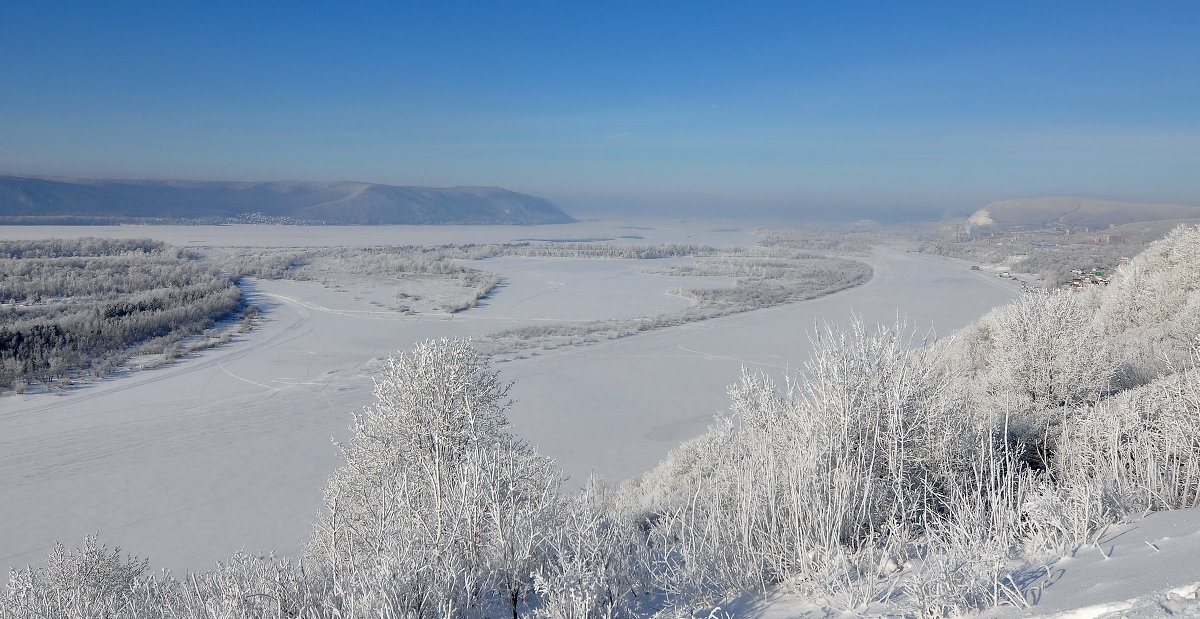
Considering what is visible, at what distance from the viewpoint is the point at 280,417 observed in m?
12.7

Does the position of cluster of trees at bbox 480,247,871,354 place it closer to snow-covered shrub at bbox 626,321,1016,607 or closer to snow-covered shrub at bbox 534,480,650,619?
snow-covered shrub at bbox 626,321,1016,607

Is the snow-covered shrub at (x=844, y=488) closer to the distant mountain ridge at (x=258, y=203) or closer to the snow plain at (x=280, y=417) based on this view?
the snow plain at (x=280, y=417)

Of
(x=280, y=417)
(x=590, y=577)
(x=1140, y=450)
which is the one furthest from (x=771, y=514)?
(x=280, y=417)

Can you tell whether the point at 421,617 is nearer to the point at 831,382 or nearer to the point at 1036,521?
the point at 1036,521

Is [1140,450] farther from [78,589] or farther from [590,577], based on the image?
[78,589]

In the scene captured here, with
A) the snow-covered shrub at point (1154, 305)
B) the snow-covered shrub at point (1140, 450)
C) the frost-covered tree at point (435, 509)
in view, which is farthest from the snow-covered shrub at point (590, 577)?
the snow-covered shrub at point (1154, 305)

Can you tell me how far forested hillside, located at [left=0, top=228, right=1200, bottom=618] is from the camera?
2693 millimetres

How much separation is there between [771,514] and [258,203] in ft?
400

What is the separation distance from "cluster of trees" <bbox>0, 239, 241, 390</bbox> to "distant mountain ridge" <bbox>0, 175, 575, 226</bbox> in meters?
51.0

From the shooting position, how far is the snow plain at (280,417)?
8.76 m

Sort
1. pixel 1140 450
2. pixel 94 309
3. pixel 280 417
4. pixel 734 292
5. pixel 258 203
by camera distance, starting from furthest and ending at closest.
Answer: pixel 258 203, pixel 734 292, pixel 94 309, pixel 280 417, pixel 1140 450

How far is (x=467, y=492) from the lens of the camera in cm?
339

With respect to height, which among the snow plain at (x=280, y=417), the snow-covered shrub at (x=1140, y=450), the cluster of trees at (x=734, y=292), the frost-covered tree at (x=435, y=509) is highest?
the snow-covered shrub at (x=1140, y=450)

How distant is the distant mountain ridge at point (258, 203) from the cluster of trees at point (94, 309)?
167 ft
